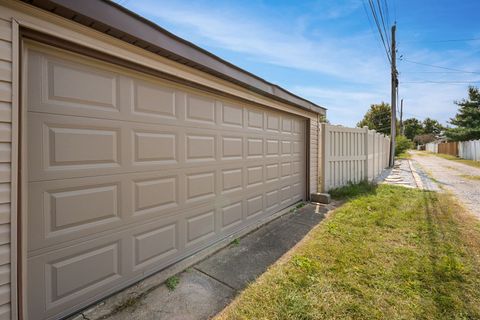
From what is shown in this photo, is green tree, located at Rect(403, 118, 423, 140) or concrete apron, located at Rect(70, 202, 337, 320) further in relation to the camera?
green tree, located at Rect(403, 118, 423, 140)

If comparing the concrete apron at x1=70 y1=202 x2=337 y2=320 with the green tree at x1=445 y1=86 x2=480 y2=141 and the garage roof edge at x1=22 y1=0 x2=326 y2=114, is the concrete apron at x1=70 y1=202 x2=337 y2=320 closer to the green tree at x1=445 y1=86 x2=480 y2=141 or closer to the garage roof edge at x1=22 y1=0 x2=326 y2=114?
the garage roof edge at x1=22 y1=0 x2=326 y2=114

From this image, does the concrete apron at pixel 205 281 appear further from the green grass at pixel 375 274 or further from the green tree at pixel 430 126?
the green tree at pixel 430 126

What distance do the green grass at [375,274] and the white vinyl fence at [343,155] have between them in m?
2.09

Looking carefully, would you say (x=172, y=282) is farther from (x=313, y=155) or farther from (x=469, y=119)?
(x=469, y=119)

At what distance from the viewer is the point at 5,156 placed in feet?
4.77

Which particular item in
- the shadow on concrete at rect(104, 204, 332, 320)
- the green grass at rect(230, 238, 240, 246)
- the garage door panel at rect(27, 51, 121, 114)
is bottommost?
the shadow on concrete at rect(104, 204, 332, 320)

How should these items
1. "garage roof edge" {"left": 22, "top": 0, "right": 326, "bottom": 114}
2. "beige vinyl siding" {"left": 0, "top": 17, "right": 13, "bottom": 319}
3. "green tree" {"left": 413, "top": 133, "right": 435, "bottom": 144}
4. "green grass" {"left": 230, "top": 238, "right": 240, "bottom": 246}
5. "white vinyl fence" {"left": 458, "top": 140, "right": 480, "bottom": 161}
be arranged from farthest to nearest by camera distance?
1. "green tree" {"left": 413, "top": 133, "right": 435, "bottom": 144}
2. "white vinyl fence" {"left": 458, "top": 140, "right": 480, "bottom": 161}
3. "green grass" {"left": 230, "top": 238, "right": 240, "bottom": 246}
4. "garage roof edge" {"left": 22, "top": 0, "right": 326, "bottom": 114}
5. "beige vinyl siding" {"left": 0, "top": 17, "right": 13, "bottom": 319}

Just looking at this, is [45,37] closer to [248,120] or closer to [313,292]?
[248,120]

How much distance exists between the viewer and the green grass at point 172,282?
7.75 feet

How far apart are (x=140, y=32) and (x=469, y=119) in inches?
1110

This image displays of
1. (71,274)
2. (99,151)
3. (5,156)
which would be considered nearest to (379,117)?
(99,151)

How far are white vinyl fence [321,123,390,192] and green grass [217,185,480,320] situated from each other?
6.86 ft

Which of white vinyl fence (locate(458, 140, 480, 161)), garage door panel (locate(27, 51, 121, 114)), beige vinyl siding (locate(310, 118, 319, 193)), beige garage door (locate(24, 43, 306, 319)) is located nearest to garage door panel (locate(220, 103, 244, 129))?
beige garage door (locate(24, 43, 306, 319))

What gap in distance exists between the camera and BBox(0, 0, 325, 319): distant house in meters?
1.55
